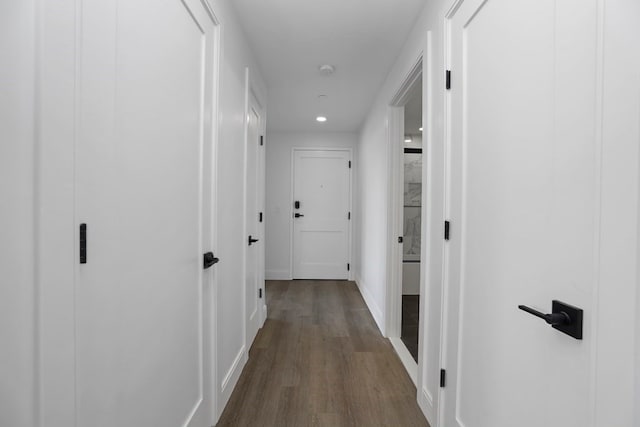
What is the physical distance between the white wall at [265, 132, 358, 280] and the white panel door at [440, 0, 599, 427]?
3.40m

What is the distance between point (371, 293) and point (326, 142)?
2.49 meters

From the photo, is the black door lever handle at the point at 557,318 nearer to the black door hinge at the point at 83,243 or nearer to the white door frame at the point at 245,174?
the black door hinge at the point at 83,243

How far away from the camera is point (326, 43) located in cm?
224

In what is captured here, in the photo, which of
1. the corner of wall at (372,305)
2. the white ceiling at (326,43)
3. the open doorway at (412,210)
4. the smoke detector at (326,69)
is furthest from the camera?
the open doorway at (412,210)

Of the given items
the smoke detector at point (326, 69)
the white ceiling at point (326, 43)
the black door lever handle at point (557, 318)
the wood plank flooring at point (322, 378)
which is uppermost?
the white ceiling at point (326, 43)

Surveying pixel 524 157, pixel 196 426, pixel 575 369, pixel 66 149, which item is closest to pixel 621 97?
pixel 524 157

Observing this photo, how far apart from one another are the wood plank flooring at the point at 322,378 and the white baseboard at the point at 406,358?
4 cm

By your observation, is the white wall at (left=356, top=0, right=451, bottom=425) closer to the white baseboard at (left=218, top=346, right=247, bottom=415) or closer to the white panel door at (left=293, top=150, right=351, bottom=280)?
the white baseboard at (left=218, top=346, right=247, bottom=415)

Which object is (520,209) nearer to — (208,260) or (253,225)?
(208,260)

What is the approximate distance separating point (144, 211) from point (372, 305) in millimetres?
2831

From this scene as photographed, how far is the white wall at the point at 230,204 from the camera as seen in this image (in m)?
1.69

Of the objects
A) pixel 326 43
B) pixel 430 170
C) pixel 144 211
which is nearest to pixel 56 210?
pixel 144 211

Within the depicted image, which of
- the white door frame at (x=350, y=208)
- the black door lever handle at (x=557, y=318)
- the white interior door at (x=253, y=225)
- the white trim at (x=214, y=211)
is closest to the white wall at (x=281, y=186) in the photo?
the white door frame at (x=350, y=208)

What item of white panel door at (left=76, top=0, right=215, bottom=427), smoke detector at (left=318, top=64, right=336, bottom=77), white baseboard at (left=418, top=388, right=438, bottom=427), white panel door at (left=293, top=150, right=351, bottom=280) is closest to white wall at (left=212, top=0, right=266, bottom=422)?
white panel door at (left=76, top=0, right=215, bottom=427)
